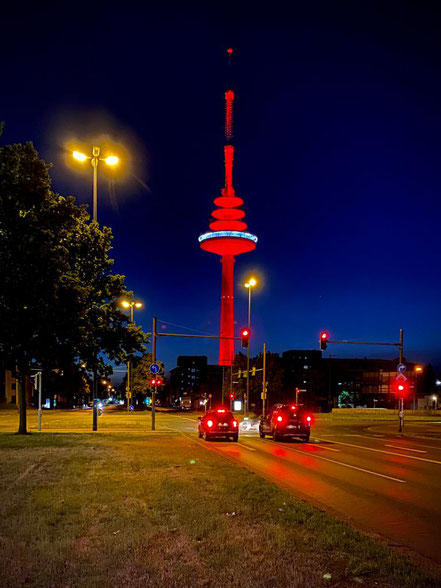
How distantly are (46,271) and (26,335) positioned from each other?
2.91 m

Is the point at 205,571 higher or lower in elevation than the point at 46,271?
lower

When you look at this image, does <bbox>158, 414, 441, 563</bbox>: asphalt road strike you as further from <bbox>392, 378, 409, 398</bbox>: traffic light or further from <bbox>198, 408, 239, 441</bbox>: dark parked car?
<bbox>392, 378, 409, 398</bbox>: traffic light

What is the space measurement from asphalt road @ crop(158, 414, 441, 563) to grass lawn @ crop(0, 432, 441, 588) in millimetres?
943

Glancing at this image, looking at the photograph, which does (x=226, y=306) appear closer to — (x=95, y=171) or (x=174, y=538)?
(x=95, y=171)

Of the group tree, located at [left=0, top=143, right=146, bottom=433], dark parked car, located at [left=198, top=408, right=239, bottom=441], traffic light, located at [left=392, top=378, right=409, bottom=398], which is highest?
tree, located at [left=0, top=143, right=146, bottom=433]

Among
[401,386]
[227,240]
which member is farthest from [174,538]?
[227,240]

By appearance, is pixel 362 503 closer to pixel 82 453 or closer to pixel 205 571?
pixel 205 571

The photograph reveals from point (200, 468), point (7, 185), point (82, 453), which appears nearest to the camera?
point (200, 468)

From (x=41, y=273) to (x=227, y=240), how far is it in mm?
104448

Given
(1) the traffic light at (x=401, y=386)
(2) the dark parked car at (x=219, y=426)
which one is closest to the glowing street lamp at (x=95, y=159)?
(2) the dark parked car at (x=219, y=426)

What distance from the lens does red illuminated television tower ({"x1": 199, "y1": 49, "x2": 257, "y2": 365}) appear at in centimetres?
12344

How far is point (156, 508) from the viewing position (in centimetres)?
869

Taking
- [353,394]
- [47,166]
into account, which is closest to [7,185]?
[47,166]

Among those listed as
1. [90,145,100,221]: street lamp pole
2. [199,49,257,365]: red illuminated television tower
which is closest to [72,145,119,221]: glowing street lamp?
[90,145,100,221]: street lamp pole
